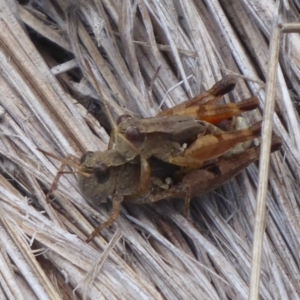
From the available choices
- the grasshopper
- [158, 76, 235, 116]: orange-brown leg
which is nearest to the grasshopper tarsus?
the grasshopper

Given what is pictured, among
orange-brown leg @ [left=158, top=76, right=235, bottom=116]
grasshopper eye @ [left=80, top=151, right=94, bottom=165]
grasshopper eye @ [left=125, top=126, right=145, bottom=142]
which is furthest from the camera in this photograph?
orange-brown leg @ [left=158, top=76, right=235, bottom=116]

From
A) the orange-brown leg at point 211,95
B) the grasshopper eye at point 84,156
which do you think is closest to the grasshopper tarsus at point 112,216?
the grasshopper eye at point 84,156

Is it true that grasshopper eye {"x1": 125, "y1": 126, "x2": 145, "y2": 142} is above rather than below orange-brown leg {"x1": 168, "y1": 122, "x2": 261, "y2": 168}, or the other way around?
above

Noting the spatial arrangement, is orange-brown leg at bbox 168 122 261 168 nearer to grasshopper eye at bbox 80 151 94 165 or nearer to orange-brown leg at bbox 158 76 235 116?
orange-brown leg at bbox 158 76 235 116

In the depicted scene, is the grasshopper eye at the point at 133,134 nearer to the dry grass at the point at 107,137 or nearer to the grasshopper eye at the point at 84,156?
the grasshopper eye at the point at 84,156

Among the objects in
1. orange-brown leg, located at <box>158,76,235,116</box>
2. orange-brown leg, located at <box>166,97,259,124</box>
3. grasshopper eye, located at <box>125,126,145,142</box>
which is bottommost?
orange-brown leg, located at <box>166,97,259,124</box>
